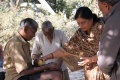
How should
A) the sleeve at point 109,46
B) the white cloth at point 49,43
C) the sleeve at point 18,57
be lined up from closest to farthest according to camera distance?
the sleeve at point 109,46 → the sleeve at point 18,57 → the white cloth at point 49,43

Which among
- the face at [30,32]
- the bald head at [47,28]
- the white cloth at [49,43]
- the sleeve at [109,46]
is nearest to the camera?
the sleeve at [109,46]

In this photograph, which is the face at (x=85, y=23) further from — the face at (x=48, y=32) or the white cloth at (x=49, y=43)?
the white cloth at (x=49, y=43)

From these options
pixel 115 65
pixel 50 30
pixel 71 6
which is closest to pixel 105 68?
pixel 115 65

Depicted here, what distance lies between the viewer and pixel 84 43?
11.2 ft

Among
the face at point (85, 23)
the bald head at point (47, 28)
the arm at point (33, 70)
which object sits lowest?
the arm at point (33, 70)

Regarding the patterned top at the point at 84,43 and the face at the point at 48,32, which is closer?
the patterned top at the point at 84,43

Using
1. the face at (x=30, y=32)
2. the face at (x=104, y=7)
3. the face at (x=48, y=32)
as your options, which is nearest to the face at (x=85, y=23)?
the face at (x=30, y=32)

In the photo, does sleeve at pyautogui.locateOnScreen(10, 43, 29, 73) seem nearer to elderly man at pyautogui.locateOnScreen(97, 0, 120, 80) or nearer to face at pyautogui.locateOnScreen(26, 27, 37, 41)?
face at pyautogui.locateOnScreen(26, 27, 37, 41)

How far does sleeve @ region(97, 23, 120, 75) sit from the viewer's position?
6.93 ft

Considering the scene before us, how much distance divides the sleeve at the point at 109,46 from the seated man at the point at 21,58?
151 centimetres

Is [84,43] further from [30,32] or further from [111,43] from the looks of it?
[111,43]

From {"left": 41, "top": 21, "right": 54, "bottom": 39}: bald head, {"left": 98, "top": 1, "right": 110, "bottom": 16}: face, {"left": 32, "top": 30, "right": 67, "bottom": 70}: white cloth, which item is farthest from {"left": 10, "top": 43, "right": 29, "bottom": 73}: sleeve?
{"left": 98, "top": 1, "right": 110, "bottom": 16}: face

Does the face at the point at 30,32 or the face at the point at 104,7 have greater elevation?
the face at the point at 104,7

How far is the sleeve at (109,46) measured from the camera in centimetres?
211
